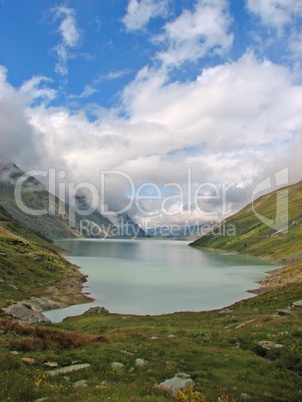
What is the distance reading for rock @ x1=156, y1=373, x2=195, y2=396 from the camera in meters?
11.8

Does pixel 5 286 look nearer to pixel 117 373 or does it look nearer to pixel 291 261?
pixel 117 373

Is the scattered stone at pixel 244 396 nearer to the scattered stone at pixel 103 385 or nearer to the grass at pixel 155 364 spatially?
the grass at pixel 155 364

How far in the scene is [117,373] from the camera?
13.7 meters

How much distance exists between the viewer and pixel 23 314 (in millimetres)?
40719

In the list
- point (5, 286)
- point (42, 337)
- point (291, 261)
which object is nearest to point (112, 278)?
point (5, 286)

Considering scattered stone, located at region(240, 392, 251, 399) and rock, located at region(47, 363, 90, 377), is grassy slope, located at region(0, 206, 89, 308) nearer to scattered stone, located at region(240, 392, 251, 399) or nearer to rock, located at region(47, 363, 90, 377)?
rock, located at region(47, 363, 90, 377)

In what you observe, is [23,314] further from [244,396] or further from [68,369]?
[244,396]

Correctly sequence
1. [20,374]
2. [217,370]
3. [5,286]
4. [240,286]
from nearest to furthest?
[20,374] → [217,370] → [5,286] → [240,286]

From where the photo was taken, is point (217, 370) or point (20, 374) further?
point (217, 370)

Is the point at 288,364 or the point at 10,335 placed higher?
the point at 10,335

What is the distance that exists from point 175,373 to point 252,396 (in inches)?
177

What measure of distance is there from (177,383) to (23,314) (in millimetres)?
36768

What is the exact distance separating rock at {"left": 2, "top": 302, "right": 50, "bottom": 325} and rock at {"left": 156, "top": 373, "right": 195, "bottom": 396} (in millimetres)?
32815

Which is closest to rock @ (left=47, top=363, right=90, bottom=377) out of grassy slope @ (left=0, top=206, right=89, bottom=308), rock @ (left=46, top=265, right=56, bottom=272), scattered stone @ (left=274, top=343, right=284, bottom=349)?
scattered stone @ (left=274, top=343, right=284, bottom=349)
